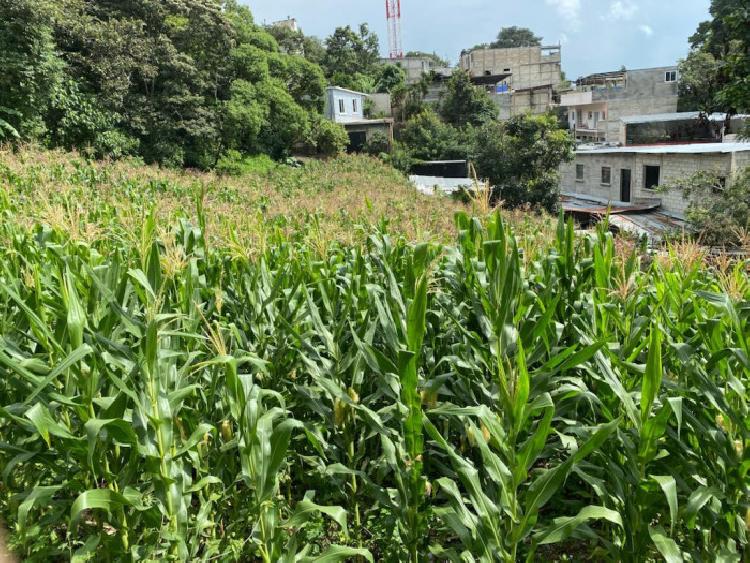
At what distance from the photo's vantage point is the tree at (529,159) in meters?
22.3

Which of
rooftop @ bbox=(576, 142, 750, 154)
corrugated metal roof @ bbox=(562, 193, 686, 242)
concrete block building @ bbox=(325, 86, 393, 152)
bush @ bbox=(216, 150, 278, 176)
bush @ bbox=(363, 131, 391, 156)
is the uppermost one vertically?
concrete block building @ bbox=(325, 86, 393, 152)

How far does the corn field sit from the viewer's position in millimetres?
1851

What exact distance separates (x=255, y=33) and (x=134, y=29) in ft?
42.5

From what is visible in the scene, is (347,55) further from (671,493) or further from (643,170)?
(671,493)

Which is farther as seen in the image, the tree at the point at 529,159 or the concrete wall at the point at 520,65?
the concrete wall at the point at 520,65

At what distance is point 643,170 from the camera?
71.4 ft

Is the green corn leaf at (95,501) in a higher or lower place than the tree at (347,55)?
lower

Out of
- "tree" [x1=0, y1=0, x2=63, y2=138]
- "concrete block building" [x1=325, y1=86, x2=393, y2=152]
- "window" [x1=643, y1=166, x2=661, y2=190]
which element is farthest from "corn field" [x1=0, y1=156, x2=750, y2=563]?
"concrete block building" [x1=325, y1=86, x2=393, y2=152]

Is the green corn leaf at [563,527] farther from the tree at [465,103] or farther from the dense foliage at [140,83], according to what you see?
the tree at [465,103]

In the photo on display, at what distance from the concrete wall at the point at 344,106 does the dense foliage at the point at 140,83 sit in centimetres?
717

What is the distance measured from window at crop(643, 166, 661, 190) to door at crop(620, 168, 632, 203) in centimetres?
90

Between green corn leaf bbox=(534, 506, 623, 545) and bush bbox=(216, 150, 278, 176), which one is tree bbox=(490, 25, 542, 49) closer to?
bush bbox=(216, 150, 278, 176)

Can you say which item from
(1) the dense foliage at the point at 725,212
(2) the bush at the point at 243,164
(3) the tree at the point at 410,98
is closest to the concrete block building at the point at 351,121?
(3) the tree at the point at 410,98

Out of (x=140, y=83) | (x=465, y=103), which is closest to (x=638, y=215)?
(x=465, y=103)
